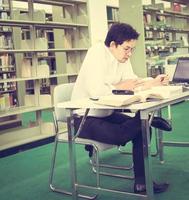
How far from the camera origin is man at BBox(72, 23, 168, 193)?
2.36 metres

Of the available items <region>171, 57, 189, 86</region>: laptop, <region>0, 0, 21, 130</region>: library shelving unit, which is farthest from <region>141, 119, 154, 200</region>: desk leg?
<region>0, 0, 21, 130</region>: library shelving unit

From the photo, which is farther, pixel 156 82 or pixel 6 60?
pixel 6 60

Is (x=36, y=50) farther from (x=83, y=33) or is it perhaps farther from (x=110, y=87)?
(x=110, y=87)

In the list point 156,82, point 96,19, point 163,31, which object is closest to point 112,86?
point 156,82

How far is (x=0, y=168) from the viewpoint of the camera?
138 inches

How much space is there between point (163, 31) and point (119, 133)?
5.58 meters

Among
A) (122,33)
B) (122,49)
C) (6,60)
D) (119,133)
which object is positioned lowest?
(119,133)

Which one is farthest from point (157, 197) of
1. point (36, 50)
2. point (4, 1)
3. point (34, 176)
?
point (4, 1)

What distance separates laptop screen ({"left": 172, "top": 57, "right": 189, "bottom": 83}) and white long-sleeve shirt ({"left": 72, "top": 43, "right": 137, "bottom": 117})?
62cm

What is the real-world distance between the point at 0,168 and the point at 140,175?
159 cm

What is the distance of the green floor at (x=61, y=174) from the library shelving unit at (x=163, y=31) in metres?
2.77

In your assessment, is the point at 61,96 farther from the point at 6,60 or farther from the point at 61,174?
the point at 6,60

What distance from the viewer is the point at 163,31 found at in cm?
752

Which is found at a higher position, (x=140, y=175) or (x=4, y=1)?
(x=4, y=1)
